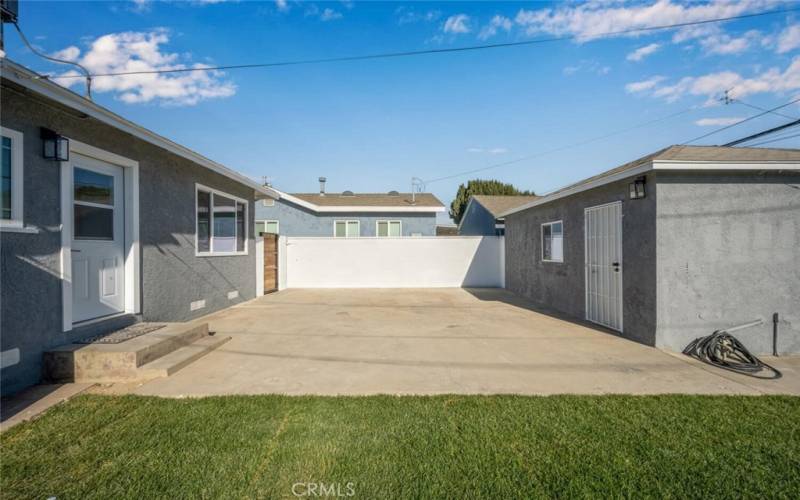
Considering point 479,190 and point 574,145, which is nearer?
point 574,145

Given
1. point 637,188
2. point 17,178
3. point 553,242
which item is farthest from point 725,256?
point 17,178

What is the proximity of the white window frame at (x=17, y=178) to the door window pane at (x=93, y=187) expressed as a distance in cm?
105

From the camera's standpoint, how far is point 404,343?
6.02 metres

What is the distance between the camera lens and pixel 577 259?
26.8ft

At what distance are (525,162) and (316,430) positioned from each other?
22.5 m

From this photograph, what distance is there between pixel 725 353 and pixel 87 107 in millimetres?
8955

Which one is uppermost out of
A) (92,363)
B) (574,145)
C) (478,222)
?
(574,145)

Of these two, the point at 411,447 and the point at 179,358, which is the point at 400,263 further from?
the point at 411,447

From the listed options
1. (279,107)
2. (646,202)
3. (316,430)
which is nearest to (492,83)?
(279,107)

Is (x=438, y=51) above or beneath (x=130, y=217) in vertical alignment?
above

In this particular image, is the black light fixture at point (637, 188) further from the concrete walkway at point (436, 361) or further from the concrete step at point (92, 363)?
the concrete step at point (92, 363)

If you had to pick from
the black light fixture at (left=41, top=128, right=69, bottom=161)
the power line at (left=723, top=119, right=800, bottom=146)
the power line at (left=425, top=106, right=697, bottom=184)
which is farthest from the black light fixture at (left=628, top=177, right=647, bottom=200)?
the power line at (left=425, top=106, right=697, bottom=184)

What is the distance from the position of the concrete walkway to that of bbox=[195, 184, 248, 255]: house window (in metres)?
1.69

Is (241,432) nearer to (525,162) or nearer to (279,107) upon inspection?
(279,107)
